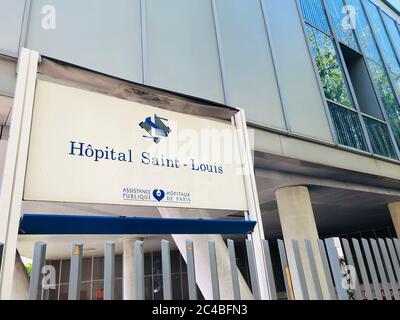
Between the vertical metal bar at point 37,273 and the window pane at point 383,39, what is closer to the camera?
the vertical metal bar at point 37,273

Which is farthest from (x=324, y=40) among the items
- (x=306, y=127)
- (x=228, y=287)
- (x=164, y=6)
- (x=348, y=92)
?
(x=228, y=287)

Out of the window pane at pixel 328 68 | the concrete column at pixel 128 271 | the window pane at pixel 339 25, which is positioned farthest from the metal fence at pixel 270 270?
the concrete column at pixel 128 271

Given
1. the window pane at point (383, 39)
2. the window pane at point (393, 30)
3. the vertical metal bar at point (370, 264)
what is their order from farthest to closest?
1. the window pane at point (393, 30)
2. the window pane at point (383, 39)
3. the vertical metal bar at point (370, 264)

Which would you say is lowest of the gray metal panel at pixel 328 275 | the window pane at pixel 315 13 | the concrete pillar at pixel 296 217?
the gray metal panel at pixel 328 275

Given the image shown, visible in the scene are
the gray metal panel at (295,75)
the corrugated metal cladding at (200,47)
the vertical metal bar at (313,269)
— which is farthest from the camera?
the gray metal panel at (295,75)

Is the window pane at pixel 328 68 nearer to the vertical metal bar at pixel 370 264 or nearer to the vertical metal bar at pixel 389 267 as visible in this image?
the vertical metal bar at pixel 389 267

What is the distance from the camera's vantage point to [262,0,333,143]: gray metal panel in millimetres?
7117

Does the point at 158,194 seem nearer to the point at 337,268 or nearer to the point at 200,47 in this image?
the point at 337,268

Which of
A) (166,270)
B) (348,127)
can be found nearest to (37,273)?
(166,270)

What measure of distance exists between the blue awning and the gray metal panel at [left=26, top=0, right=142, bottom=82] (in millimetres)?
3162

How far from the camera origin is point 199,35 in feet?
20.0

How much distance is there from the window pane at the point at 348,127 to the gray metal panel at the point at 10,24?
6951 mm

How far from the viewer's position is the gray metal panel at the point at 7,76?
12.6 feet

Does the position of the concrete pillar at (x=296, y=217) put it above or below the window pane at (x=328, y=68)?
below
